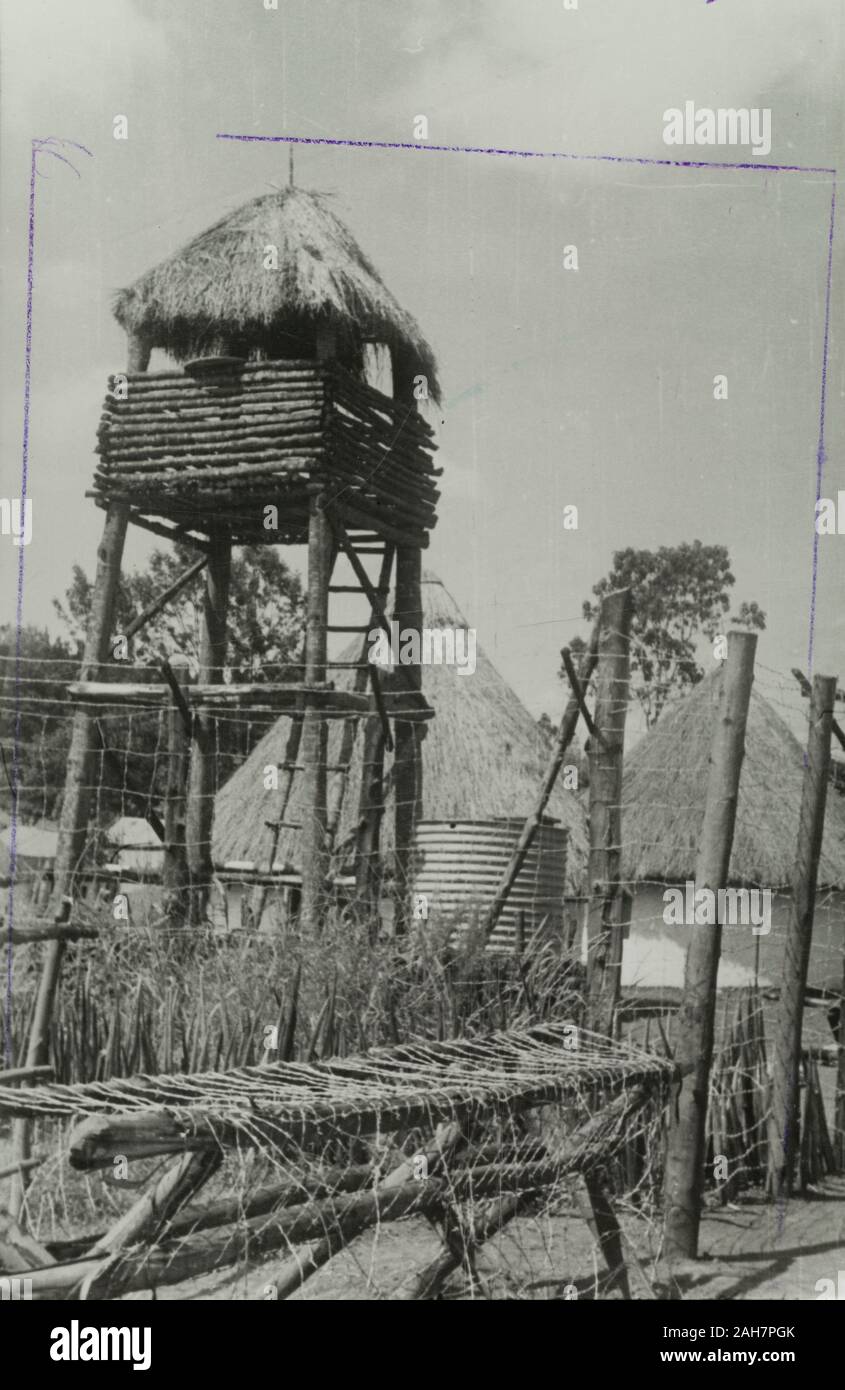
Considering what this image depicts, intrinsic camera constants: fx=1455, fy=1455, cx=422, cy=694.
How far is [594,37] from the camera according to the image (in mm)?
6484

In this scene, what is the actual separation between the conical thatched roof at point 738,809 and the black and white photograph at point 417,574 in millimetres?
4213

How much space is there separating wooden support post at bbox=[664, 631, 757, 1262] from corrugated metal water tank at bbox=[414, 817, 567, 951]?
3.06 m

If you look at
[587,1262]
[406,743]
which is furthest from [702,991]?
[406,743]

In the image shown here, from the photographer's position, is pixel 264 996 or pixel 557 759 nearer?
pixel 264 996

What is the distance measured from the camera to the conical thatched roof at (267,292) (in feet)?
30.5

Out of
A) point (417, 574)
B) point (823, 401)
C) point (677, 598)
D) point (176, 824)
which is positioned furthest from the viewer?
point (677, 598)

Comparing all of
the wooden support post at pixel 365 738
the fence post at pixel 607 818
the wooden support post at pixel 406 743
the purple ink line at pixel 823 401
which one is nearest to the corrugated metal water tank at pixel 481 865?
the wooden support post at pixel 406 743

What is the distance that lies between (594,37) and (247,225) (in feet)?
12.0

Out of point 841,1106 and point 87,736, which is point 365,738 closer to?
point 87,736

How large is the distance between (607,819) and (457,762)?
829 cm

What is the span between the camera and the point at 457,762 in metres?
14.6

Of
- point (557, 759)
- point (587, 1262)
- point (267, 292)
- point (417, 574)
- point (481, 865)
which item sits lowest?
point (587, 1262)

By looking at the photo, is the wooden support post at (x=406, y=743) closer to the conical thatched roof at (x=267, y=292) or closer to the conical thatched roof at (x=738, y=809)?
the conical thatched roof at (x=267, y=292)
